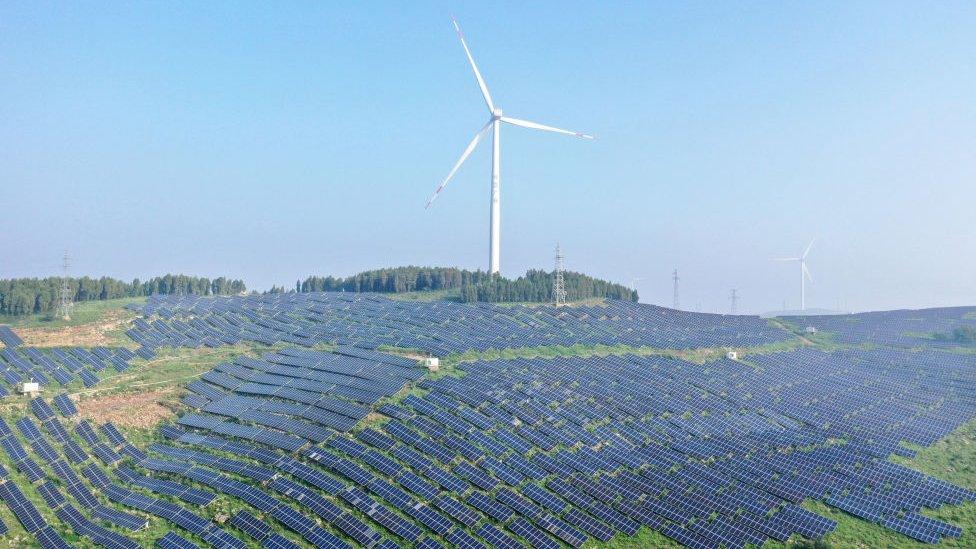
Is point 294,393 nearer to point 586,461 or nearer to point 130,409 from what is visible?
point 130,409

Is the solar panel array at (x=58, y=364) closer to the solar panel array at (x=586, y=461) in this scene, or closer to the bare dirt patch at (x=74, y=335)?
the bare dirt patch at (x=74, y=335)

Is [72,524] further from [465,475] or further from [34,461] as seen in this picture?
[465,475]

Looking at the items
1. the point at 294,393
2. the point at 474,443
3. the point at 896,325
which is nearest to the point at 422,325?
the point at 294,393

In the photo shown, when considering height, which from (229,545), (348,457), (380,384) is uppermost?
(380,384)

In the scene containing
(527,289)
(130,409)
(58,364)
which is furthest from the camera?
(527,289)

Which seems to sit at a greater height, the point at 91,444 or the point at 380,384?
the point at 380,384

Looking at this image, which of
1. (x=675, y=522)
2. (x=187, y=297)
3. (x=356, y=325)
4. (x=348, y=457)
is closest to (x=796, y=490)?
(x=675, y=522)
